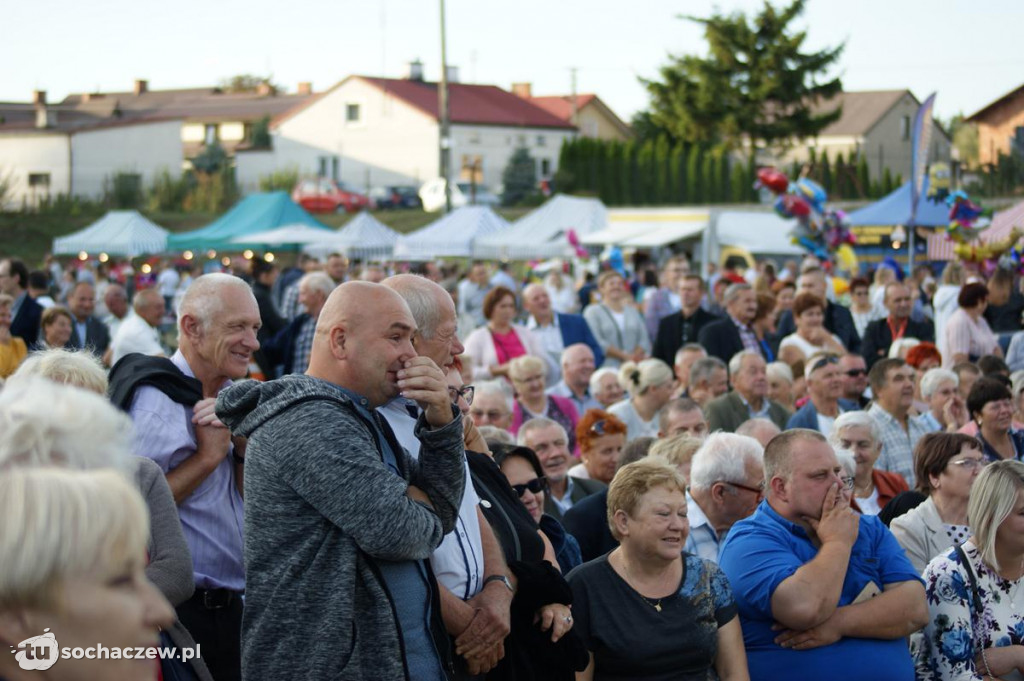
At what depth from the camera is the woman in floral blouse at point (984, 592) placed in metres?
4.39

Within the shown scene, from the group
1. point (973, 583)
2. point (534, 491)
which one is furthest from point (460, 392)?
point (973, 583)

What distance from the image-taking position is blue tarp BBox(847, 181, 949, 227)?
74.6 feet

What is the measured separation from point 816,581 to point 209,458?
2044 millimetres

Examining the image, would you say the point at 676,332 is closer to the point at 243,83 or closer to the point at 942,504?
the point at 942,504

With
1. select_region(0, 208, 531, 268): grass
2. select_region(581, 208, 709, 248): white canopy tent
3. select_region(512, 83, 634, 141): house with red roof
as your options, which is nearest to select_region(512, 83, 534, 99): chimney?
select_region(512, 83, 634, 141): house with red roof

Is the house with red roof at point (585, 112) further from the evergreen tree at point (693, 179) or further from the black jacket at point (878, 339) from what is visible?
the black jacket at point (878, 339)

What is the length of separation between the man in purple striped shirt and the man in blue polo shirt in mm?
1752

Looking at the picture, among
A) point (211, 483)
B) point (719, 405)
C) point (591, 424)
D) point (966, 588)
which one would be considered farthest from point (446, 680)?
point (719, 405)

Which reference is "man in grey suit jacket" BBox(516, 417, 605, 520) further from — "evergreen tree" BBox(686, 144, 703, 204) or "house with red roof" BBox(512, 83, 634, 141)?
"house with red roof" BBox(512, 83, 634, 141)

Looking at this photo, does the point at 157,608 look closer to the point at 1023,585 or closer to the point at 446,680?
the point at 446,680

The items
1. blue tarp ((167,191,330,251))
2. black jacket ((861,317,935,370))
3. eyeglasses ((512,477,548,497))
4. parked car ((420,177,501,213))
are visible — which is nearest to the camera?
eyeglasses ((512,477,548,497))

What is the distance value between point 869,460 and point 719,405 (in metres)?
1.57

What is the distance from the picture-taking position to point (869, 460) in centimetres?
616

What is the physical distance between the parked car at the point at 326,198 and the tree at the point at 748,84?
1287 centimetres
